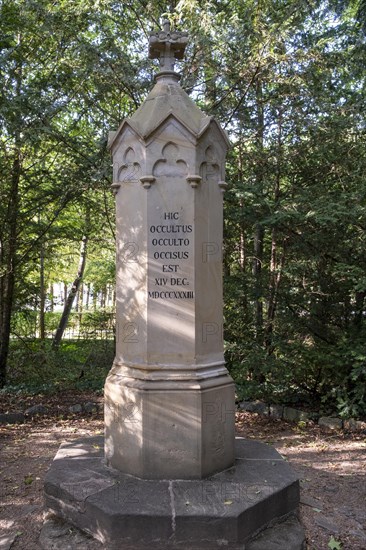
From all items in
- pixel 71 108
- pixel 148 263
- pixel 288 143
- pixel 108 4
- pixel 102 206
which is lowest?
pixel 148 263

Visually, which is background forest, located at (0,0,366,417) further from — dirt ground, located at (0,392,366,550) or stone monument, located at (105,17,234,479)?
stone monument, located at (105,17,234,479)

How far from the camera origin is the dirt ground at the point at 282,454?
352 centimetres

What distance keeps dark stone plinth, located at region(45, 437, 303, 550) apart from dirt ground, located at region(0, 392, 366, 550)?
0.34 metres

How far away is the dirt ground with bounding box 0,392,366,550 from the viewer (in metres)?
3.52

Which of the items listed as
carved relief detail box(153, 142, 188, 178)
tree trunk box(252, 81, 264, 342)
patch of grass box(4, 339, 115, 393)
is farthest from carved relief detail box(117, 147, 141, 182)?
patch of grass box(4, 339, 115, 393)

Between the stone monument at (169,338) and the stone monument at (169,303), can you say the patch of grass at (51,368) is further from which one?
the stone monument at (169,303)

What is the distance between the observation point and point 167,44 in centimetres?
392

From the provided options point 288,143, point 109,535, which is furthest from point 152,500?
point 288,143

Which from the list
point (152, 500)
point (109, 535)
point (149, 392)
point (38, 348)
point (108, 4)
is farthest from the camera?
point (38, 348)

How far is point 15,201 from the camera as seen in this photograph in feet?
28.8

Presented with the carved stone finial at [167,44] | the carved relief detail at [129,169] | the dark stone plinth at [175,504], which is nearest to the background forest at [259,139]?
the carved stone finial at [167,44]

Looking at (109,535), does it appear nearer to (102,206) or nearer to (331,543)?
(331,543)

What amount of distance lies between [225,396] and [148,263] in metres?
1.31

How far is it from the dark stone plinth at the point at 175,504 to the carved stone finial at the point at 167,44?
351 cm
